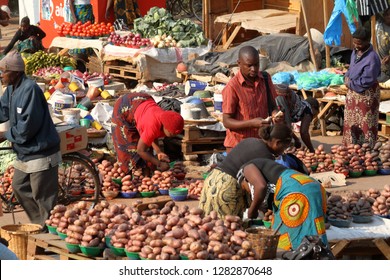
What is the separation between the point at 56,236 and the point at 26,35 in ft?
41.3

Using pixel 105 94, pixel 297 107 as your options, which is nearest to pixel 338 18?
pixel 105 94

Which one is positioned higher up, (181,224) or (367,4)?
(367,4)

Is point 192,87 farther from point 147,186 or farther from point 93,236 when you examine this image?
point 93,236

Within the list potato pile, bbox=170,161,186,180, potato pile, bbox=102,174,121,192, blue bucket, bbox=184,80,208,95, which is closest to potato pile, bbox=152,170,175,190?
potato pile, bbox=170,161,186,180

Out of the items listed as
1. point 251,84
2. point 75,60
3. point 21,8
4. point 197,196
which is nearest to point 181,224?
point 251,84

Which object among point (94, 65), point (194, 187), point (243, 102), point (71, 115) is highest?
point (243, 102)

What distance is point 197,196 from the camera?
11328mm

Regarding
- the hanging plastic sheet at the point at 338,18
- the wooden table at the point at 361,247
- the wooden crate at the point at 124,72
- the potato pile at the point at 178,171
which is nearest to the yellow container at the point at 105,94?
the wooden crate at the point at 124,72

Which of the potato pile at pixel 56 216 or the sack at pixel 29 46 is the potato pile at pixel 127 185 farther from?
the sack at pixel 29 46

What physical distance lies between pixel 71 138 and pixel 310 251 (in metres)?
3.86

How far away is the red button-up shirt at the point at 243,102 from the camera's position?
9922mm

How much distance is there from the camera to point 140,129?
36.3ft

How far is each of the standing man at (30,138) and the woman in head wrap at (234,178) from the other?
1.49 metres

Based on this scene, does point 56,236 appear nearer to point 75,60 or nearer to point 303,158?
point 303,158
